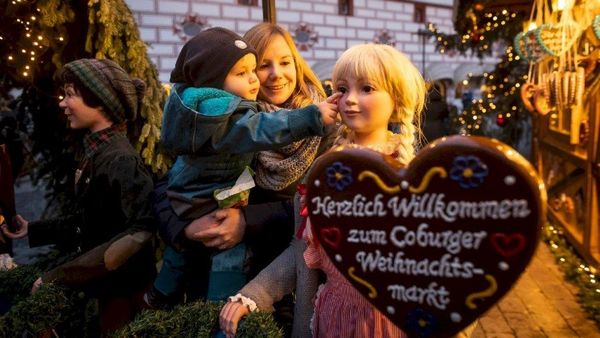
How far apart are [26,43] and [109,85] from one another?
107 cm

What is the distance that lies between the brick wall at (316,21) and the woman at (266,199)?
881 centimetres

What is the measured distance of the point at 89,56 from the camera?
2.89m

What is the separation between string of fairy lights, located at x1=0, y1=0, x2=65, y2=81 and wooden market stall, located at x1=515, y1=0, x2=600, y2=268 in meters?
3.98

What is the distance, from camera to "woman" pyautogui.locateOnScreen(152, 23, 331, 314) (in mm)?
1771

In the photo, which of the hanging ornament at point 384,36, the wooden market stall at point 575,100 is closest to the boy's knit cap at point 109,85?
the wooden market stall at point 575,100

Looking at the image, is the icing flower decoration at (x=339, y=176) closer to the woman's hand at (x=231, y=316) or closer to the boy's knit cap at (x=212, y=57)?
the woman's hand at (x=231, y=316)

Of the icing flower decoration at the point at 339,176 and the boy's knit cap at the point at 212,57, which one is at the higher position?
the boy's knit cap at the point at 212,57

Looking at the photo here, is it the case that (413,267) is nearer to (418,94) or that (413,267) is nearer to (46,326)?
(418,94)

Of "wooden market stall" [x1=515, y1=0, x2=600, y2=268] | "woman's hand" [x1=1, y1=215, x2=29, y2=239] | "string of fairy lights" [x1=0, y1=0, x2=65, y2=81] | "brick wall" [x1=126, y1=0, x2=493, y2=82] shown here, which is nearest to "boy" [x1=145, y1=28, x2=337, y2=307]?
"woman's hand" [x1=1, y1=215, x2=29, y2=239]

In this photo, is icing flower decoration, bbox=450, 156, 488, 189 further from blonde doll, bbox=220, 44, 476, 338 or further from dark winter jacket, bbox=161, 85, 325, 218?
dark winter jacket, bbox=161, 85, 325, 218

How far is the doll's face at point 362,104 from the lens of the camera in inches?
58.6

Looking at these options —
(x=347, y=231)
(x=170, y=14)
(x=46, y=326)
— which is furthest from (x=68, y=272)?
(x=170, y=14)

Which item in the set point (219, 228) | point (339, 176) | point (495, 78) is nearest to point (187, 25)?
point (495, 78)

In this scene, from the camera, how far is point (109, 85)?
7.26 ft
